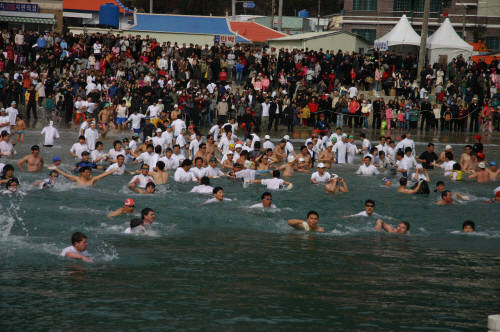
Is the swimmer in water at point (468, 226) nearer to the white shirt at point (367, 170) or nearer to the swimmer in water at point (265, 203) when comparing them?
the swimmer in water at point (265, 203)

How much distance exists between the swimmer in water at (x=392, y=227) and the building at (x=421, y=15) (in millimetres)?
37783

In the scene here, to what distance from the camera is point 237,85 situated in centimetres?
3525

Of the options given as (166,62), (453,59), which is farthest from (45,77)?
(453,59)

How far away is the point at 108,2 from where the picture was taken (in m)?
56.8

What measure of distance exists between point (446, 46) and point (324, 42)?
6802 mm

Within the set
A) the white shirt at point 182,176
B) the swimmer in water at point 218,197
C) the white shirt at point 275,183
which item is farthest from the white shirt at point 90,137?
the swimmer in water at point 218,197

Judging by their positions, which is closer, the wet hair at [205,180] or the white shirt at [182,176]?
the wet hair at [205,180]

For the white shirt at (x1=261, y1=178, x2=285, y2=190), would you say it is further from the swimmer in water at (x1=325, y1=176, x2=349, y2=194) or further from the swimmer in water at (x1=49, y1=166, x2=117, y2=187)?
the swimmer in water at (x1=49, y1=166, x2=117, y2=187)

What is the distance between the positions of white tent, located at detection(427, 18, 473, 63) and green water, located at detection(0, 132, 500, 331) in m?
20.6

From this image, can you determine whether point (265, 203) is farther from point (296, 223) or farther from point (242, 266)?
point (242, 266)

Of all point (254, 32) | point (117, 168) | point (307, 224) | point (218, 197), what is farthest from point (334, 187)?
point (254, 32)

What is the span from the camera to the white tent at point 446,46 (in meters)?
38.7

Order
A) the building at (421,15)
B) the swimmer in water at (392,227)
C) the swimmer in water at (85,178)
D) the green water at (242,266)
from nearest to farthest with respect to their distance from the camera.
A: the green water at (242,266) → the swimmer in water at (392,227) → the swimmer in water at (85,178) → the building at (421,15)

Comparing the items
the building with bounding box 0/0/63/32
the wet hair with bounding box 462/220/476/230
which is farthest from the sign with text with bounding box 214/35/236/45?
the wet hair with bounding box 462/220/476/230
